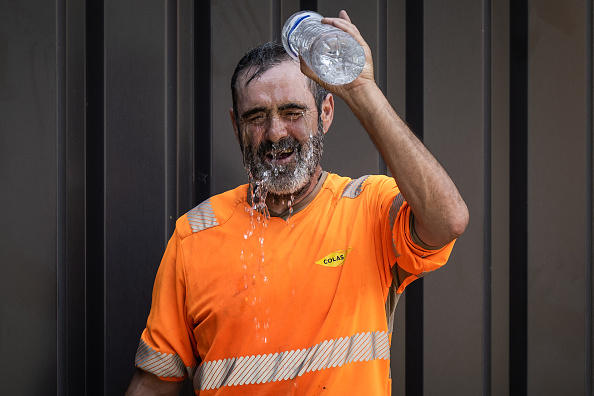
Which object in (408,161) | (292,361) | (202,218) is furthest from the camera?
(202,218)

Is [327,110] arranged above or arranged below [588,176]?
above

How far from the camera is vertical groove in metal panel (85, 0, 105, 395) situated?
209 cm

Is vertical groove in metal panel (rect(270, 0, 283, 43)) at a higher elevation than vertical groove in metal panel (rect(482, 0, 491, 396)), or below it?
higher

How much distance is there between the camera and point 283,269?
64.0 inches

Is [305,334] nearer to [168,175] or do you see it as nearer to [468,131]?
[168,175]

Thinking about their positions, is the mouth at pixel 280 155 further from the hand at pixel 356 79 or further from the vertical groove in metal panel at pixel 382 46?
the vertical groove in metal panel at pixel 382 46

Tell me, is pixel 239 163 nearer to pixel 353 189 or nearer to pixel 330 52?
pixel 353 189

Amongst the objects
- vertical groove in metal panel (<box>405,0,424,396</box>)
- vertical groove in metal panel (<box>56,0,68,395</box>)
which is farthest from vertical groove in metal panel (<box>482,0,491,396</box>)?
vertical groove in metal panel (<box>56,0,68,395</box>)

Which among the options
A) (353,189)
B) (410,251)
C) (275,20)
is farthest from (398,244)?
(275,20)

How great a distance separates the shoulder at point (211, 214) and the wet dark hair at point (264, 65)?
0.28m

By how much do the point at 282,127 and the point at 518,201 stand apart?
128 centimetres

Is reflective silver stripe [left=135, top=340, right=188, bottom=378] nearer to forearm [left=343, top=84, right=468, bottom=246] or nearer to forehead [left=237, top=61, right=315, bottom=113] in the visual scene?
forehead [left=237, top=61, right=315, bottom=113]

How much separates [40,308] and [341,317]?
1.25 meters

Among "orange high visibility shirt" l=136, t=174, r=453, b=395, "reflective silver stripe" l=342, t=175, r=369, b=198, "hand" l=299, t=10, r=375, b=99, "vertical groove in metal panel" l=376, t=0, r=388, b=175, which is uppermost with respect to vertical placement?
"vertical groove in metal panel" l=376, t=0, r=388, b=175
